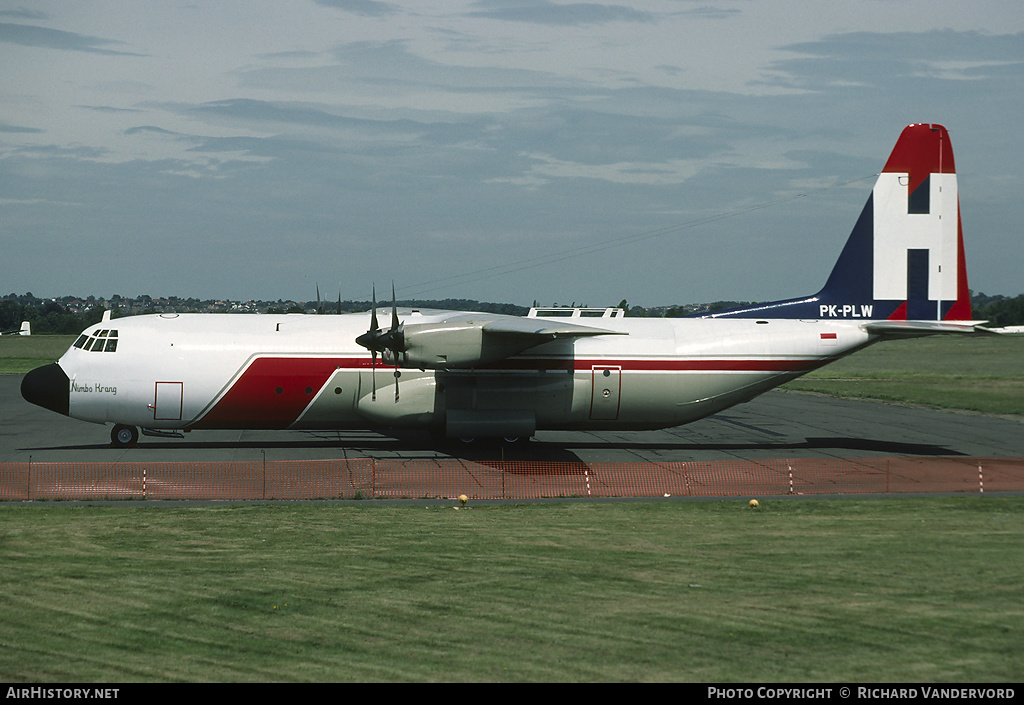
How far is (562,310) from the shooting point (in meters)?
32.3

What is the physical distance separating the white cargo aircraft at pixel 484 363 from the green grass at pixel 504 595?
915 cm

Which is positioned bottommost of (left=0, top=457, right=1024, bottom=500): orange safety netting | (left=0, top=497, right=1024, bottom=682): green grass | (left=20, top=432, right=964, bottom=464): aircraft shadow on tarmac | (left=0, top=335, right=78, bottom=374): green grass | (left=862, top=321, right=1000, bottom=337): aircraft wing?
(left=0, top=497, right=1024, bottom=682): green grass

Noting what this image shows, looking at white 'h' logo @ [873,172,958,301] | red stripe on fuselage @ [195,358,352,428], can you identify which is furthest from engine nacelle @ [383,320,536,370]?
white 'h' logo @ [873,172,958,301]

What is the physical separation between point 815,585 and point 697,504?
8237mm

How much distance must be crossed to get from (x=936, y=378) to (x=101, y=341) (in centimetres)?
5731

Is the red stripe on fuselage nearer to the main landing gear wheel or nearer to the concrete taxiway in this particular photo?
the concrete taxiway

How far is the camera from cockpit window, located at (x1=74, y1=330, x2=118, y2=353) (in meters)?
29.6

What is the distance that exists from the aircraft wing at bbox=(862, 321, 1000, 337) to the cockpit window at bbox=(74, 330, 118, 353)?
25.6 m

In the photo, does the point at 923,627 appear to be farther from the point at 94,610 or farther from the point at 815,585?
the point at 94,610

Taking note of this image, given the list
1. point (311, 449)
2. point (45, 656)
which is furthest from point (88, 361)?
point (45, 656)

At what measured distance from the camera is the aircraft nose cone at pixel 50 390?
29.3 m

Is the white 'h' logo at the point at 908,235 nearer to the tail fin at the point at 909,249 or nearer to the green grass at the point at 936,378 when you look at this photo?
the tail fin at the point at 909,249

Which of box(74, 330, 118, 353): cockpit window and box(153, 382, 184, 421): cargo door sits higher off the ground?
box(74, 330, 118, 353): cockpit window

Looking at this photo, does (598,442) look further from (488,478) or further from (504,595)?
(504,595)
